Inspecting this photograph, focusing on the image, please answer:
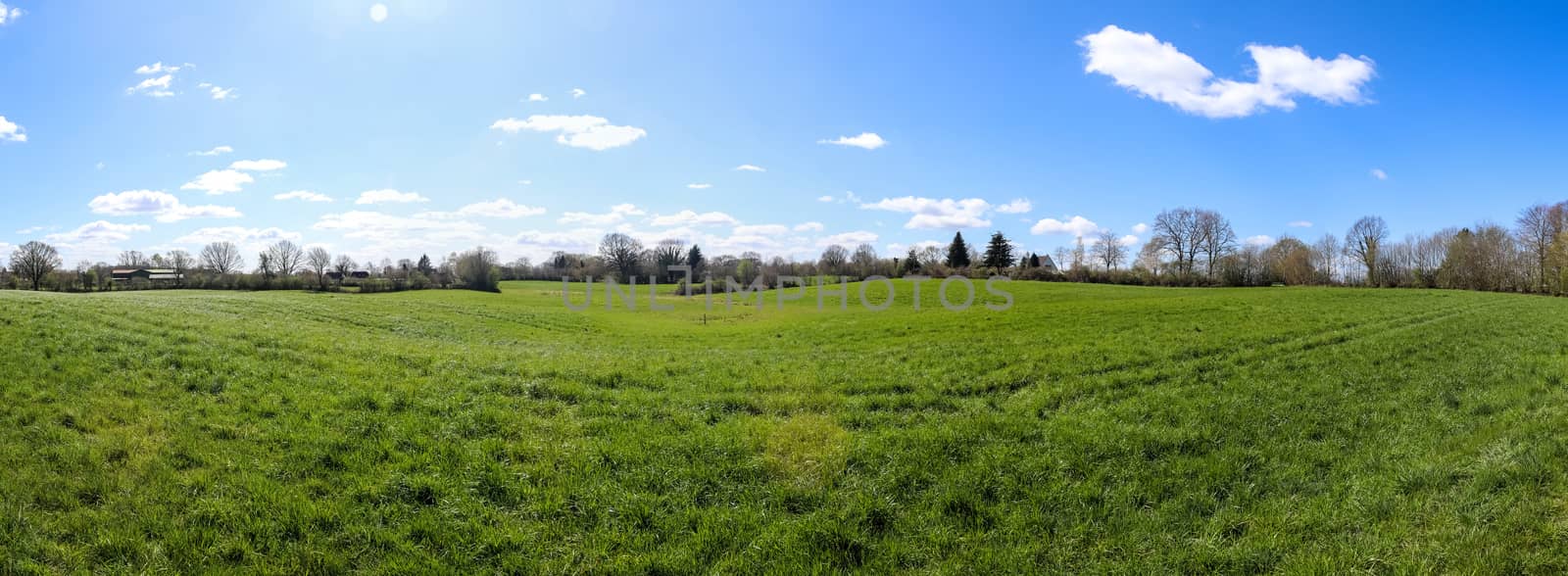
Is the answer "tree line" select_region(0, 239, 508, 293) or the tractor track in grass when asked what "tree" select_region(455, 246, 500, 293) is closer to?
"tree line" select_region(0, 239, 508, 293)

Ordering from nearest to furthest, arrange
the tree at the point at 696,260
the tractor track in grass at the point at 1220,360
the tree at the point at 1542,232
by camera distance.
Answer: the tractor track in grass at the point at 1220,360
the tree at the point at 1542,232
the tree at the point at 696,260

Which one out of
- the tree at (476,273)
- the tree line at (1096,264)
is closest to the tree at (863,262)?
the tree line at (1096,264)

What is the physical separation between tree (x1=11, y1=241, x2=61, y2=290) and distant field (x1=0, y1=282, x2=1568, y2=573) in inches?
3811

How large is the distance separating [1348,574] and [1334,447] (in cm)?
365

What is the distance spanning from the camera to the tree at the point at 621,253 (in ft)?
349

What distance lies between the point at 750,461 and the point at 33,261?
377 ft

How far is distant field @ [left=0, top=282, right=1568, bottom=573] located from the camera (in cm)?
478

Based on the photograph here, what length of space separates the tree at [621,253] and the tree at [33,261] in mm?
66317

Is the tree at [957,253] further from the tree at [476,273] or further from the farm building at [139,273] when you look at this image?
the farm building at [139,273]

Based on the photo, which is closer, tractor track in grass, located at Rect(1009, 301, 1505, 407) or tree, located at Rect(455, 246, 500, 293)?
tractor track in grass, located at Rect(1009, 301, 1505, 407)

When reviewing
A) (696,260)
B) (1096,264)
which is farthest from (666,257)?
(1096,264)

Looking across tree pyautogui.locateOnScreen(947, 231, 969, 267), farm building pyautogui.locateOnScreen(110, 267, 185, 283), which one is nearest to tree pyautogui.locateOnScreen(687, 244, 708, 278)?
tree pyautogui.locateOnScreen(947, 231, 969, 267)

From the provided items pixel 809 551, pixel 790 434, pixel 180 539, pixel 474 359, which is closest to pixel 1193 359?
pixel 790 434

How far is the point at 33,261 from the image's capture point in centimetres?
7519
